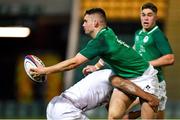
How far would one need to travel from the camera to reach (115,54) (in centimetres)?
924

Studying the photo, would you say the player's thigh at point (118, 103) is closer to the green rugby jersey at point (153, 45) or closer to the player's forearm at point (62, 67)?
the green rugby jersey at point (153, 45)

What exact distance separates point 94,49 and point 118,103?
3.03 feet

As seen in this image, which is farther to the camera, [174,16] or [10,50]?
[10,50]

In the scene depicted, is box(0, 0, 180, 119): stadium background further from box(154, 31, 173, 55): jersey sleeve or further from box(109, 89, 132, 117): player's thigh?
box(109, 89, 132, 117): player's thigh

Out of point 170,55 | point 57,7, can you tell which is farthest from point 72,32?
point 170,55

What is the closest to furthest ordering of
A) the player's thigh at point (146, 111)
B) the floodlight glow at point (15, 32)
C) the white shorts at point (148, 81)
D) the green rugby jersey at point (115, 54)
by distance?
the green rugby jersey at point (115, 54) < the white shorts at point (148, 81) < the player's thigh at point (146, 111) < the floodlight glow at point (15, 32)

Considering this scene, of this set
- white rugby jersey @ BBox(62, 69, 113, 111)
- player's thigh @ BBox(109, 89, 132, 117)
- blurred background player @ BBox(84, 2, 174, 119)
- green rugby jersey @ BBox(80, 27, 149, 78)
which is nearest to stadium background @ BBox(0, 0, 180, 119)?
blurred background player @ BBox(84, 2, 174, 119)

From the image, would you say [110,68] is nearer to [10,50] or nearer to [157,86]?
[157,86]

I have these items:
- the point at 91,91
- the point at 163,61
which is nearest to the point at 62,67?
the point at 91,91

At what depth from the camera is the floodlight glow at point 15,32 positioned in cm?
2223

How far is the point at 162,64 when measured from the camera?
32.1 feet

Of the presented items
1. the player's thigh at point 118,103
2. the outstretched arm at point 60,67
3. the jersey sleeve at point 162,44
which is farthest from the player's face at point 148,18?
the outstretched arm at point 60,67

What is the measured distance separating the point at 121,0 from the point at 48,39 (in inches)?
108

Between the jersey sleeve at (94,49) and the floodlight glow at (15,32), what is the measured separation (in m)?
13.0
